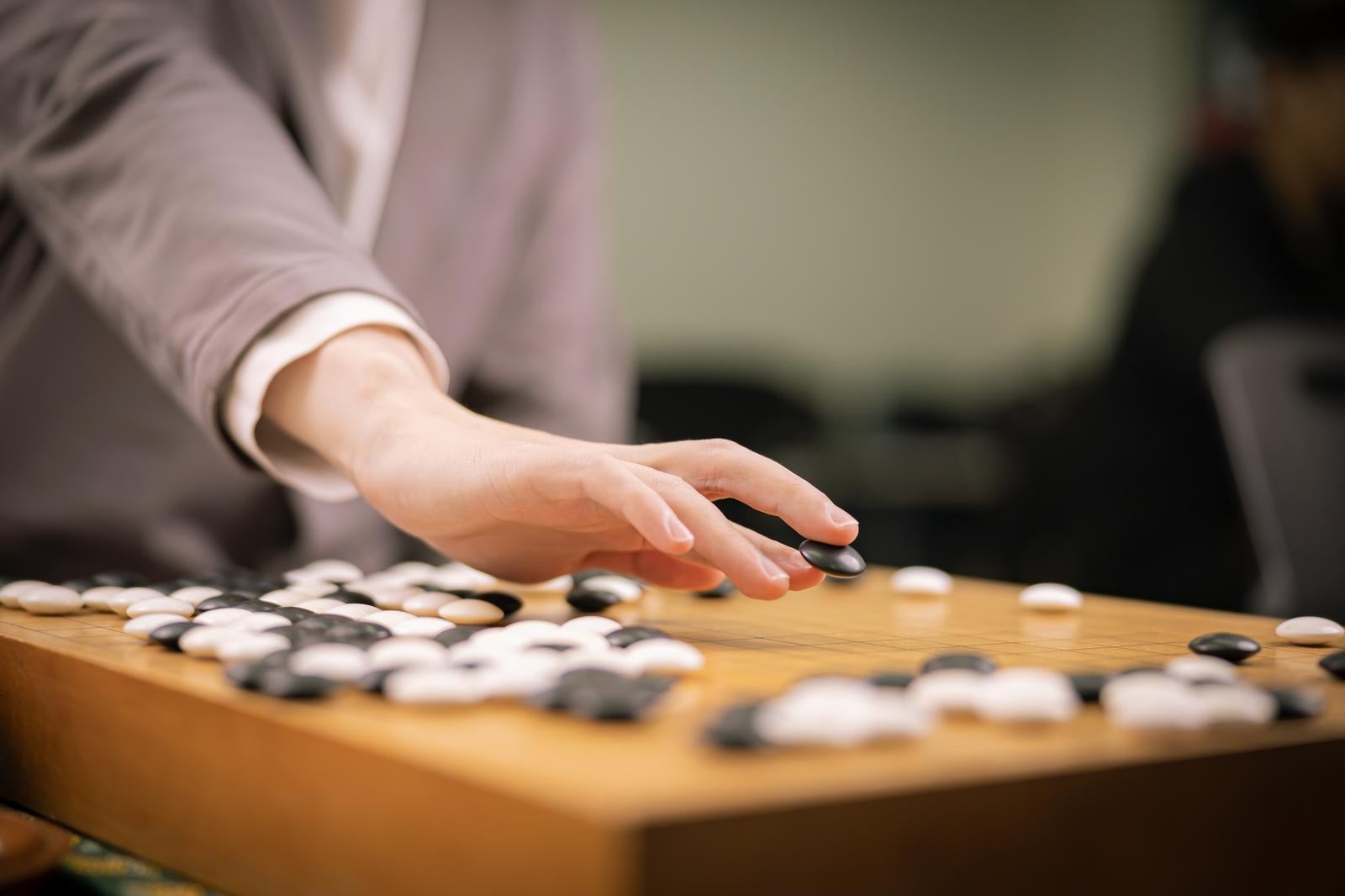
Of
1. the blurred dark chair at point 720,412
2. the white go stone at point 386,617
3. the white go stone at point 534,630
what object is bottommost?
the white go stone at point 386,617

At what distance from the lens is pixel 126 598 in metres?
0.75

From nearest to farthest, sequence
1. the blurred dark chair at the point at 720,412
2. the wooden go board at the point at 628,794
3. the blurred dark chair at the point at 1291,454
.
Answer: the wooden go board at the point at 628,794, the blurred dark chair at the point at 1291,454, the blurred dark chair at the point at 720,412

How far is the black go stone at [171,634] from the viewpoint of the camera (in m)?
0.62

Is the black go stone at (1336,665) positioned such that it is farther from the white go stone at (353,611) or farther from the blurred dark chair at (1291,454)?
the blurred dark chair at (1291,454)

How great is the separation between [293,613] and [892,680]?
33cm

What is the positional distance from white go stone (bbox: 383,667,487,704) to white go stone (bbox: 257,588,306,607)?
10.1 inches

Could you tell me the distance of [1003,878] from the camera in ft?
1.44

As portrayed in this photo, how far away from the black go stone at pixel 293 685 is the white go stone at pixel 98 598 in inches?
11.7

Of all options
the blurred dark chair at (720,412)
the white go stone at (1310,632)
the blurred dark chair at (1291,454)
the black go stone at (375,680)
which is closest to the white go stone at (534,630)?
the black go stone at (375,680)

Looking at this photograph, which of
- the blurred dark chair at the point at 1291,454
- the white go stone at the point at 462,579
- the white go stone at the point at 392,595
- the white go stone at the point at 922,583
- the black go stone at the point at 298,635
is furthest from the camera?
the blurred dark chair at the point at 1291,454

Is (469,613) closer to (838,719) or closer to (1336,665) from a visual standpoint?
(838,719)

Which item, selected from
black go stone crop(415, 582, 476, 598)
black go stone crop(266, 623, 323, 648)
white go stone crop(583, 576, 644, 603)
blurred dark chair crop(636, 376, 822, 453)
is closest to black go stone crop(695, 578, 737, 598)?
white go stone crop(583, 576, 644, 603)

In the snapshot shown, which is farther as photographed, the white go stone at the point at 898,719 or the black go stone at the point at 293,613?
the black go stone at the point at 293,613

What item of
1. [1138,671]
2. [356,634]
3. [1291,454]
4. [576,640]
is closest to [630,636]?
[576,640]
